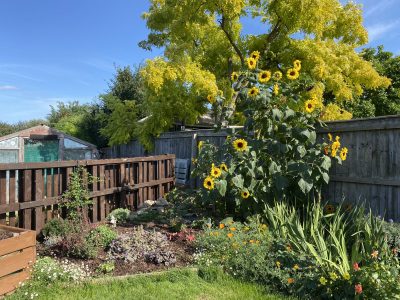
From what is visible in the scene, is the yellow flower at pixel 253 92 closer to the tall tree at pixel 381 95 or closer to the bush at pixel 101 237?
the bush at pixel 101 237

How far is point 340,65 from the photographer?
44.1 feet

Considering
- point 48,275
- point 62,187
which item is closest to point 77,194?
point 62,187

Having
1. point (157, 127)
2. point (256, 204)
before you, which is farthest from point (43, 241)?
point (157, 127)

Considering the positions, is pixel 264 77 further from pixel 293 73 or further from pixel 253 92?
pixel 293 73

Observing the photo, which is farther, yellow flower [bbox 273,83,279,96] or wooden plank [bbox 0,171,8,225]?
yellow flower [bbox 273,83,279,96]

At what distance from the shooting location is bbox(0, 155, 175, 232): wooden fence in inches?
217

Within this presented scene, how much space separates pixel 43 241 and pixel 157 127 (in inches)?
276

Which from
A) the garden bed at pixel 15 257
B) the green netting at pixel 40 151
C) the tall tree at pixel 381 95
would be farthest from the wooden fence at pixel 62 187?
the tall tree at pixel 381 95

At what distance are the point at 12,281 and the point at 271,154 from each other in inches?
152

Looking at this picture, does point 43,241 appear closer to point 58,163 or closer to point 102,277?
point 58,163

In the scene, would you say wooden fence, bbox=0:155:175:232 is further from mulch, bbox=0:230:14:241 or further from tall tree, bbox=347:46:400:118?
tall tree, bbox=347:46:400:118

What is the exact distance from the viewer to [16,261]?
A: 3.88 m

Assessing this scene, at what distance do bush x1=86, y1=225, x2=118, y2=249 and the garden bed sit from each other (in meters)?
0.98

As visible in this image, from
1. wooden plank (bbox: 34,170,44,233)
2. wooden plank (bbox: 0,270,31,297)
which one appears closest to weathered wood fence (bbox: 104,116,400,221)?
wooden plank (bbox: 34,170,44,233)
